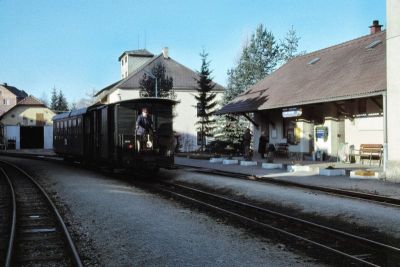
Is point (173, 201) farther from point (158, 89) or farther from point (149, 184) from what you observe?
point (158, 89)

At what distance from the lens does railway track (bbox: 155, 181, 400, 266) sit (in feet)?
21.1

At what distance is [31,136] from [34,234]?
5521 cm

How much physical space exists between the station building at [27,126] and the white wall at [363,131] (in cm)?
4714

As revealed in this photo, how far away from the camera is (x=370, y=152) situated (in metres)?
19.5

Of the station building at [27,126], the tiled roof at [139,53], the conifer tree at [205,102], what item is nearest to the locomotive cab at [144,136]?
the conifer tree at [205,102]

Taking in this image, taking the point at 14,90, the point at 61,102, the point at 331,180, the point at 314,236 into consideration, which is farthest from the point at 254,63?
the point at 14,90

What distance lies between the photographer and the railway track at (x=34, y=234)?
6621mm

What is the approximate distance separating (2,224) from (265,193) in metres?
6.77

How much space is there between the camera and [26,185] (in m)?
16.5

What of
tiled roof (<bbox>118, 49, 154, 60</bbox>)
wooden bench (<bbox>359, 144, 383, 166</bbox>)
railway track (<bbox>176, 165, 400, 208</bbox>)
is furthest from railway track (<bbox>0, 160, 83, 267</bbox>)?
tiled roof (<bbox>118, 49, 154, 60</bbox>)

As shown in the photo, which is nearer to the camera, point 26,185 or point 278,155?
point 26,185

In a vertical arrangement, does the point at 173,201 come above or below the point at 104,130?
below

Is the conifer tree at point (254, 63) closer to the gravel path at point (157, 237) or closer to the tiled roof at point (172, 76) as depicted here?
the tiled roof at point (172, 76)

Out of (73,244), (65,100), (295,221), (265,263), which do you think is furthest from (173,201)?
(65,100)
